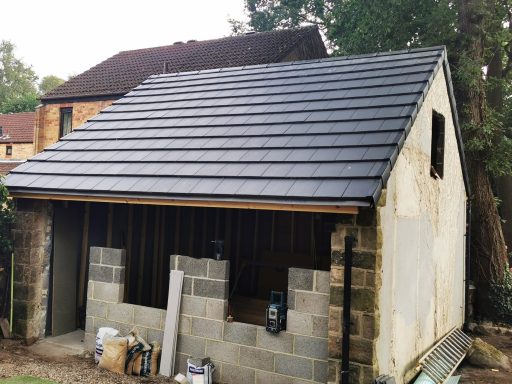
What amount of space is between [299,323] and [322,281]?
0.65 m

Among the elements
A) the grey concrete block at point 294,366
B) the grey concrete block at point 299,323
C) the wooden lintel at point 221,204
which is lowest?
the grey concrete block at point 294,366

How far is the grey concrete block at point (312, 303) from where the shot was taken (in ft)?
19.9

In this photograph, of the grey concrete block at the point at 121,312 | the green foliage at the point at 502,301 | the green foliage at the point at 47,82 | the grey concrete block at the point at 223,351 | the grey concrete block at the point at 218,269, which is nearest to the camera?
the grey concrete block at the point at 223,351

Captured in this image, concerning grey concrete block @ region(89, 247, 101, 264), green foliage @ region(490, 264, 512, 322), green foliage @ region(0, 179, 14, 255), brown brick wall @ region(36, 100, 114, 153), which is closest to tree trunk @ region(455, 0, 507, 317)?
green foliage @ region(490, 264, 512, 322)

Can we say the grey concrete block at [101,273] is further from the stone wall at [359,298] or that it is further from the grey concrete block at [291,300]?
→ the stone wall at [359,298]

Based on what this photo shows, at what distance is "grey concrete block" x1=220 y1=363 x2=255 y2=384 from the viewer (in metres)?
6.52

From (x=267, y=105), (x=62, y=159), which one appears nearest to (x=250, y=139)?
(x=267, y=105)

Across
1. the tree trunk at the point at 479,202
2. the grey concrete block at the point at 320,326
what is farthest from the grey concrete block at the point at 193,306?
the tree trunk at the point at 479,202

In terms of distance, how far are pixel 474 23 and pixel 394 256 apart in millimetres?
10537

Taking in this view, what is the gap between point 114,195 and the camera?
7.29 meters

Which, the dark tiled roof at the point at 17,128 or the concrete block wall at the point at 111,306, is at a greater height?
the dark tiled roof at the point at 17,128

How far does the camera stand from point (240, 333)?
6.63 m

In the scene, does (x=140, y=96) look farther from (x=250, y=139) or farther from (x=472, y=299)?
(x=472, y=299)

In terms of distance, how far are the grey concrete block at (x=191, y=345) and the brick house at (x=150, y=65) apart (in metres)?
14.2
